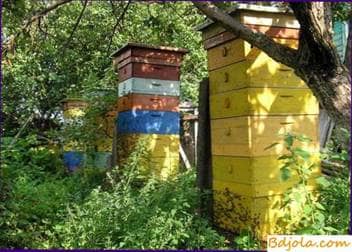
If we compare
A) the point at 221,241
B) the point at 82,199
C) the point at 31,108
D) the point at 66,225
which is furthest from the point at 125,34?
the point at 221,241

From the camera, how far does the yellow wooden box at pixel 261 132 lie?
278 cm

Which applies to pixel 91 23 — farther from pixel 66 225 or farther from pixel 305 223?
pixel 305 223

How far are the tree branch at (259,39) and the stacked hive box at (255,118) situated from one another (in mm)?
459

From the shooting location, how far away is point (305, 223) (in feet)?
7.78

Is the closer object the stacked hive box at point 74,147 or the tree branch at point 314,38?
the tree branch at point 314,38

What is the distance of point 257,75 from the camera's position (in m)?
2.86

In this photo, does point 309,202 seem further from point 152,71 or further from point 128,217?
point 152,71

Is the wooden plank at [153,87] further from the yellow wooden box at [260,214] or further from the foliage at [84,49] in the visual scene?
the yellow wooden box at [260,214]

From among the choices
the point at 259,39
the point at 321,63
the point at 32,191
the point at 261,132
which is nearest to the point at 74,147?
the point at 32,191

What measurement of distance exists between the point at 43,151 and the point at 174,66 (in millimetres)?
1802

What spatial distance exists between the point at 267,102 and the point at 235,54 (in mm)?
421

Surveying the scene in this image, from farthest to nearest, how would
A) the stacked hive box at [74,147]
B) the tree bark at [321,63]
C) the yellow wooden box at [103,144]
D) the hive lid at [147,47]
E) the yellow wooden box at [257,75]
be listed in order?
the yellow wooden box at [103,144] → the stacked hive box at [74,147] → the hive lid at [147,47] → the yellow wooden box at [257,75] → the tree bark at [321,63]

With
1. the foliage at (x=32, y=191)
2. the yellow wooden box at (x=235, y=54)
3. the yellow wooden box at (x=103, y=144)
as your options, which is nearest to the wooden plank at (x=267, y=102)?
the yellow wooden box at (x=235, y=54)

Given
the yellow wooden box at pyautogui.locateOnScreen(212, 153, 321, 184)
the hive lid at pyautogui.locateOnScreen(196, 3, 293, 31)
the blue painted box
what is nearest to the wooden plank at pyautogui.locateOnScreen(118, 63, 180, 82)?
the blue painted box
